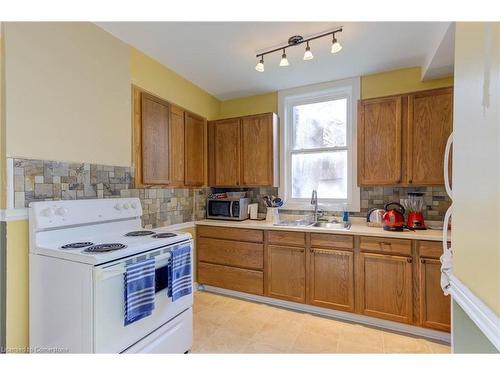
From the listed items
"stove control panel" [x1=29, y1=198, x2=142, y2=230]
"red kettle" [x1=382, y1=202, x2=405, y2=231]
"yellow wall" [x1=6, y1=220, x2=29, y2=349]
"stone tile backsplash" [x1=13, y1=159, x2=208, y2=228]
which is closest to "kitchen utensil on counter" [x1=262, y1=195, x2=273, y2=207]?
"stone tile backsplash" [x1=13, y1=159, x2=208, y2=228]

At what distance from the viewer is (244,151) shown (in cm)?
318

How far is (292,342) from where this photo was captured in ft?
6.78

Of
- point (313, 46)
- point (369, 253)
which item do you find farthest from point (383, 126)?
point (369, 253)

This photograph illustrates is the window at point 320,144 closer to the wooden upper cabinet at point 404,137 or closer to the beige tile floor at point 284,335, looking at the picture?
the wooden upper cabinet at point 404,137

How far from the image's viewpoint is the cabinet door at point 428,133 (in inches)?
88.4

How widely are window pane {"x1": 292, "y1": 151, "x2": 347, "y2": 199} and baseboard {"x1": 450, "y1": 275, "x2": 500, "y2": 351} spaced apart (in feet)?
6.50

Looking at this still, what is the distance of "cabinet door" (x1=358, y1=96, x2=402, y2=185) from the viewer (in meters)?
2.42

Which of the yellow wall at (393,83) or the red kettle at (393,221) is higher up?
the yellow wall at (393,83)

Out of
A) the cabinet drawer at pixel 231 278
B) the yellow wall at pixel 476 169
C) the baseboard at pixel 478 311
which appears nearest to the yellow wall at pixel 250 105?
the cabinet drawer at pixel 231 278

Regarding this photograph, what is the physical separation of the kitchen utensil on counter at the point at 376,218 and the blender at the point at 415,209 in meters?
0.24

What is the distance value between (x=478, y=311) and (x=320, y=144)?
250 cm

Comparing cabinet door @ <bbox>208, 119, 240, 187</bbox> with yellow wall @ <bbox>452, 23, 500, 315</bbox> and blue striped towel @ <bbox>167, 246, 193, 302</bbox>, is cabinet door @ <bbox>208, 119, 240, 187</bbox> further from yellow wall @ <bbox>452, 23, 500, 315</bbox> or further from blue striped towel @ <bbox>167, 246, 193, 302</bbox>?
yellow wall @ <bbox>452, 23, 500, 315</bbox>
